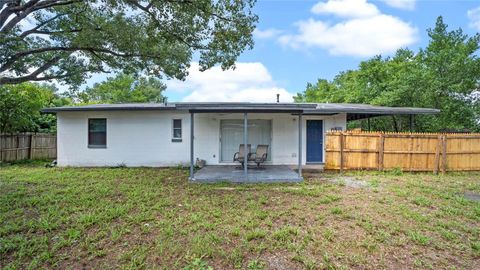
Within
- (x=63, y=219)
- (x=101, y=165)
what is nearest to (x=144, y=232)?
(x=63, y=219)

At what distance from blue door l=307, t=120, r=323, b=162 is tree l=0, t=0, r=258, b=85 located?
14.5 feet

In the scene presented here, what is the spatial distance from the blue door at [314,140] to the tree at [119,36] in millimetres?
4425

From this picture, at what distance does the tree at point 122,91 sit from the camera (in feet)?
100

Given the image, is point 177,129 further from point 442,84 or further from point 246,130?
point 442,84

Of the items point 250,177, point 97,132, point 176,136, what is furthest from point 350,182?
point 97,132

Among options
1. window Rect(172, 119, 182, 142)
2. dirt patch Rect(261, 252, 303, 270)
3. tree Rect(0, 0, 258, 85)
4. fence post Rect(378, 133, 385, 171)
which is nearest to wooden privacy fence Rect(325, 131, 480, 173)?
fence post Rect(378, 133, 385, 171)

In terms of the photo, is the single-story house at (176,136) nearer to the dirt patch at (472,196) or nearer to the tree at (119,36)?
the tree at (119,36)

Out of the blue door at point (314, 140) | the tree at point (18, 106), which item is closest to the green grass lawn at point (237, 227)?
the blue door at point (314, 140)

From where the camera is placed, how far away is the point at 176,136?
11.2 metres

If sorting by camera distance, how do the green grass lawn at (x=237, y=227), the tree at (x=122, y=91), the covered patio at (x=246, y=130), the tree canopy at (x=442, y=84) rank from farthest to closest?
the tree at (x=122, y=91) < the tree canopy at (x=442, y=84) < the covered patio at (x=246, y=130) < the green grass lawn at (x=237, y=227)

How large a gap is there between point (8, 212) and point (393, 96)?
17.7 meters

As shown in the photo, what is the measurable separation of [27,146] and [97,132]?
15.9 feet

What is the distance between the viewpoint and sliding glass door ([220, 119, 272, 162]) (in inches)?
443

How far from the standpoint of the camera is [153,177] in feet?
28.8
